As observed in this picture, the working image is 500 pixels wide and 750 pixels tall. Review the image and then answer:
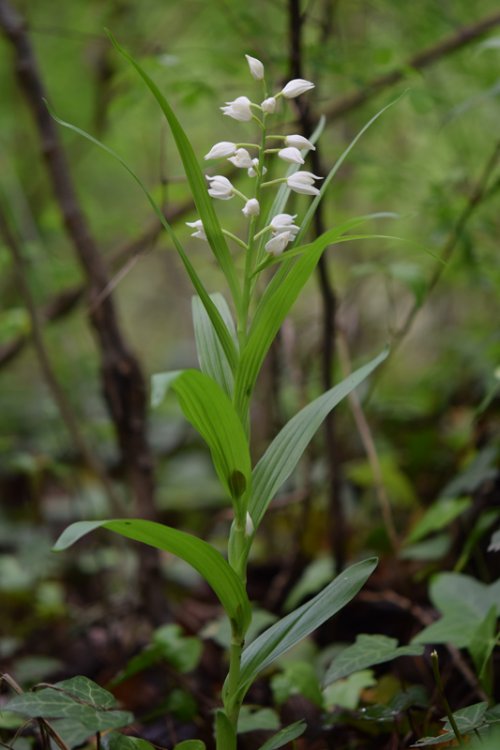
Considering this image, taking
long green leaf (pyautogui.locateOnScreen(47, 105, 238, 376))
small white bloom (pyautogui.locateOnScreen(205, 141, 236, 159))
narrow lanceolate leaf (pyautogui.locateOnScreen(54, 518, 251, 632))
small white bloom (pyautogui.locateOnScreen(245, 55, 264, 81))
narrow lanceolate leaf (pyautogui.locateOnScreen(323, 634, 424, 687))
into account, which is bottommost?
narrow lanceolate leaf (pyautogui.locateOnScreen(323, 634, 424, 687))

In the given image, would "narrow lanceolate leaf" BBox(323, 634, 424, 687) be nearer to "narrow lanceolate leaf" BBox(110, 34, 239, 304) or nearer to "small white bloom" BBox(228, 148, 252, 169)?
"narrow lanceolate leaf" BBox(110, 34, 239, 304)

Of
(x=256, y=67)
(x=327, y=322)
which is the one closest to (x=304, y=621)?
(x=256, y=67)

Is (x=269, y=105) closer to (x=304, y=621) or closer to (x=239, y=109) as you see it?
(x=239, y=109)

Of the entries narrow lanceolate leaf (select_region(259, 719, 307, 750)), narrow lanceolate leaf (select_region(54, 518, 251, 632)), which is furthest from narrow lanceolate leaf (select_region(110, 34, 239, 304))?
narrow lanceolate leaf (select_region(259, 719, 307, 750))

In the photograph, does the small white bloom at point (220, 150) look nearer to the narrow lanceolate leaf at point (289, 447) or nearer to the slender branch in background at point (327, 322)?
the narrow lanceolate leaf at point (289, 447)

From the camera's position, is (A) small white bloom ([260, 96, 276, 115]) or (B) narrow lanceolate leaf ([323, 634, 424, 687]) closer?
(A) small white bloom ([260, 96, 276, 115])

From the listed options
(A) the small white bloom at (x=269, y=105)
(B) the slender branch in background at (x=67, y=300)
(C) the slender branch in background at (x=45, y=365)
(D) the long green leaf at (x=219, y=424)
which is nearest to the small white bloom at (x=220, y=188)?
(A) the small white bloom at (x=269, y=105)

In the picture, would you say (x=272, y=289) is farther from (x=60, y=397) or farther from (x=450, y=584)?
(x=60, y=397)

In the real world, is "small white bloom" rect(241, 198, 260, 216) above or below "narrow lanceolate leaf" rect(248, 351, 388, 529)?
above

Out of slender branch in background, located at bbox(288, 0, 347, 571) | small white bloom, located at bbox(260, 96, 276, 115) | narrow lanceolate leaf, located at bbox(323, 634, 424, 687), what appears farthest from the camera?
slender branch in background, located at bbox(288, 0, 347, 571)
